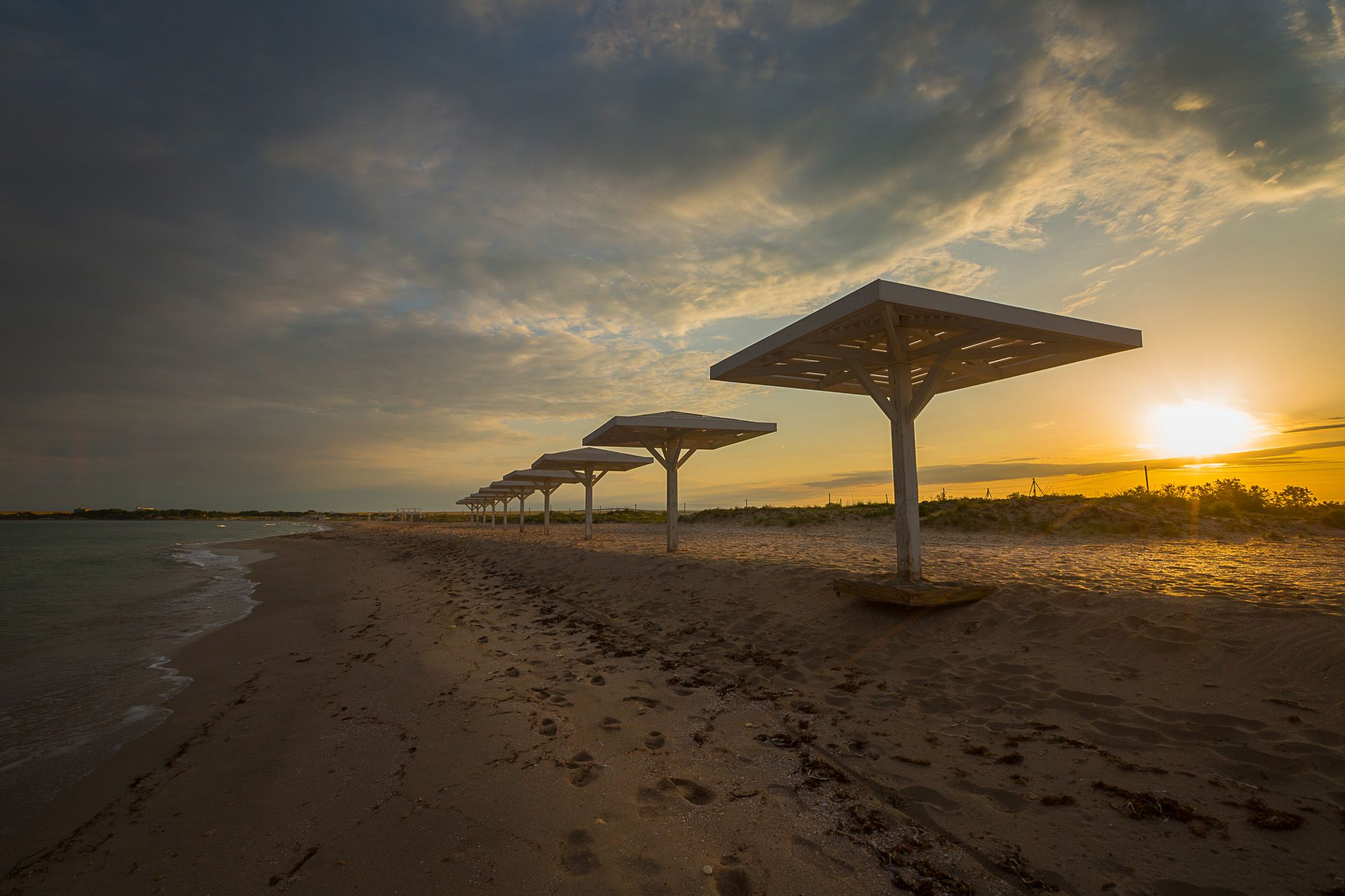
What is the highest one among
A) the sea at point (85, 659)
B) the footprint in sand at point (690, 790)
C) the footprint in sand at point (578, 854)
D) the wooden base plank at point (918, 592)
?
the wooden base plank at point (918, 592)

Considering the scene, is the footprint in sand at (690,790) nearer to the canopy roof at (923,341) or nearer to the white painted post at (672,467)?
the canopy roof at (923,341)

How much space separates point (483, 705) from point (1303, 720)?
18.9 feet

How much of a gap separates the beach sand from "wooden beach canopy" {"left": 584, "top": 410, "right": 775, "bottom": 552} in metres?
6.00

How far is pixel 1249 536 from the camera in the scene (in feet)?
43.4

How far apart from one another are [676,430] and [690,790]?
10.7 metres

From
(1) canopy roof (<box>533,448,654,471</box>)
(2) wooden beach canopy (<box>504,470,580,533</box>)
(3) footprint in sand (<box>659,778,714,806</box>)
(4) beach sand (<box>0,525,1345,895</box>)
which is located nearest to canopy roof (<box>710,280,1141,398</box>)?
(4) beach sand (<box>0,525,1345,895</box>)

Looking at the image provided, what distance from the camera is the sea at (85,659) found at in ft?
14.3

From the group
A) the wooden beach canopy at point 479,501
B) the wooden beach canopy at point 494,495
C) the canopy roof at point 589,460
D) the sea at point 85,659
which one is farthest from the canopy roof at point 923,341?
the wooden beach canopy at point 479,501

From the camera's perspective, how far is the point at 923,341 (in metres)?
7.25

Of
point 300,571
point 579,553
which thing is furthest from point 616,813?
point 300,571

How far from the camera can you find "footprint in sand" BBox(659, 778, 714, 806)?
3.16 meters

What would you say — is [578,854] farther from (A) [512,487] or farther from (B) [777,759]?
(A) [512,487]

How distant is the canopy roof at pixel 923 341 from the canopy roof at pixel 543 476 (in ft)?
55.3

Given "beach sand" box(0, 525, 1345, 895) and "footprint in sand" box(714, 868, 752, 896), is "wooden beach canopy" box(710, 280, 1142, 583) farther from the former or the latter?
"footprint in sand" box(714, 868, 752, 896)
